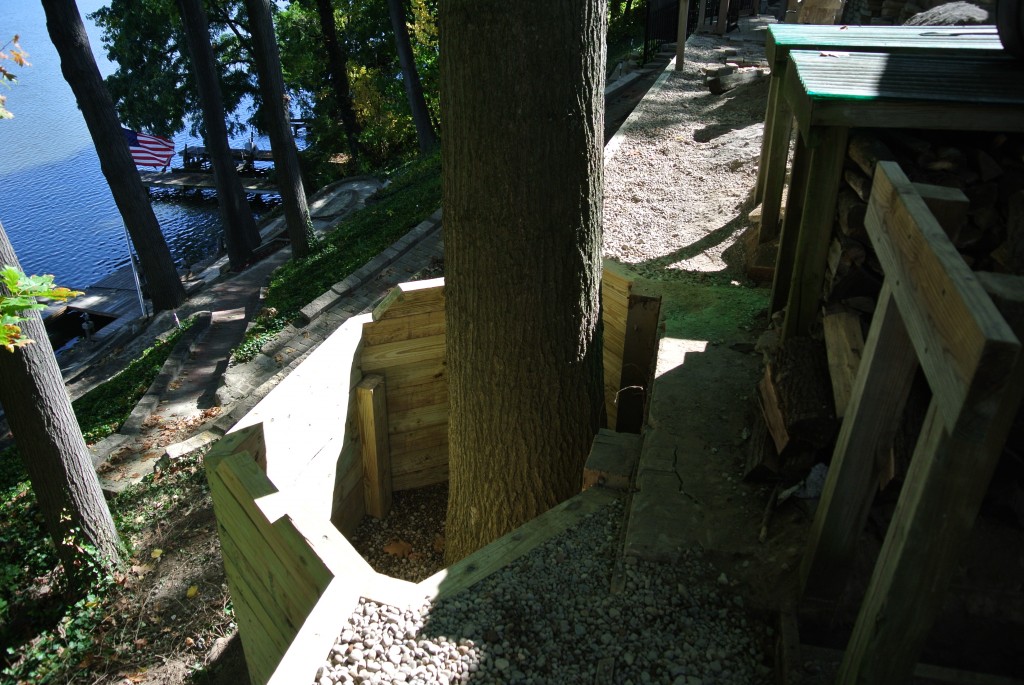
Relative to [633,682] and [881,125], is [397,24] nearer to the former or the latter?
[881,125]

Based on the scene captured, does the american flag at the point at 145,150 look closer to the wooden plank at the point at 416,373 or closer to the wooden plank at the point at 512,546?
the wooden plank at the point at 416,373

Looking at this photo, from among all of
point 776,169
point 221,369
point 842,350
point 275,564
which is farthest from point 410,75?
point 842,350

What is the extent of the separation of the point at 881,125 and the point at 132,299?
64.0ft

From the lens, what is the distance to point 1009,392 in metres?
1.66

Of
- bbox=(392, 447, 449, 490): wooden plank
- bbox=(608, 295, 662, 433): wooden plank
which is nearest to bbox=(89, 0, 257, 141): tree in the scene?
bbox=(392, 447, 449, 490): wooden plank

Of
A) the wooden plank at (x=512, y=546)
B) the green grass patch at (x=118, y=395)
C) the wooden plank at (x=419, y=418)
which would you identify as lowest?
the green grass patch at (x=118, y=395)

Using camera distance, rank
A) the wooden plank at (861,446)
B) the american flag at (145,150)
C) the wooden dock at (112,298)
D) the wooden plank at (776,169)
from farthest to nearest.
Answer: the wooden dock at (112,298)
the american flag at (145,150)
the wooden plank at (776,169)
the wooden plank at (861,446)

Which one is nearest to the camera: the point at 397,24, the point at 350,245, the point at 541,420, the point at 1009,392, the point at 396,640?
the point at 1009,392

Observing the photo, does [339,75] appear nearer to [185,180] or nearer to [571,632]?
[185,180]

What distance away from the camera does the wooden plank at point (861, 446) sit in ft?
7.30

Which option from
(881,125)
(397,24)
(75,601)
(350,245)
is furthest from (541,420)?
(397,24)

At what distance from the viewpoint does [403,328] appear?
5.36 m

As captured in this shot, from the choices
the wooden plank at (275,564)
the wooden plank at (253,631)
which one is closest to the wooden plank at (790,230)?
the wooden plank at (275,564)

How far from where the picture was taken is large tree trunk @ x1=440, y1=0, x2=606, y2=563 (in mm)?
3439
